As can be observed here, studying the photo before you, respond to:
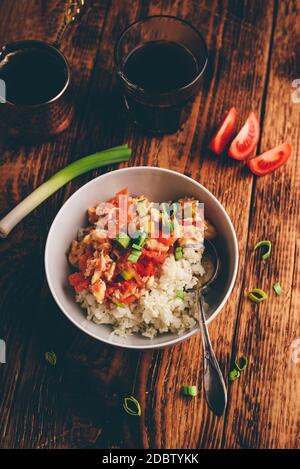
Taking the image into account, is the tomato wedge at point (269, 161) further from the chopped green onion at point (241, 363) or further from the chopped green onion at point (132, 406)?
the chopped green onion at point (132, 406)

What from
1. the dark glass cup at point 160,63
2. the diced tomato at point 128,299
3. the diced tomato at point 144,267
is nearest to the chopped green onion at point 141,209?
the diced tomato at point 144,267

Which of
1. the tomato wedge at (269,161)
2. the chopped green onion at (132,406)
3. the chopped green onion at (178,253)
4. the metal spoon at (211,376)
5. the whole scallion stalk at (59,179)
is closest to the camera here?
the metal spoon at (211,376)

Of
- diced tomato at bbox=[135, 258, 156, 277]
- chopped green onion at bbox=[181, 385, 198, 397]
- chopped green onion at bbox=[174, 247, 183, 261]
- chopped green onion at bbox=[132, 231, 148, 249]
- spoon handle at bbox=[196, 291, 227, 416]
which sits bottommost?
chopped green onion at bbox=[181, 385, 198, 397]

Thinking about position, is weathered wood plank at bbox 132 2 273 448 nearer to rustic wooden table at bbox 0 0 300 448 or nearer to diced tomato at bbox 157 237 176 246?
rustic wooden table at bbox 0 0 300 448

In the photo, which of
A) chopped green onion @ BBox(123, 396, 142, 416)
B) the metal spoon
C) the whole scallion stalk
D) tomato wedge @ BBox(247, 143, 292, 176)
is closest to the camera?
the metal spoon

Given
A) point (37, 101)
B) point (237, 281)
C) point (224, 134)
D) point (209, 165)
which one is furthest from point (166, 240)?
point (37, 101)

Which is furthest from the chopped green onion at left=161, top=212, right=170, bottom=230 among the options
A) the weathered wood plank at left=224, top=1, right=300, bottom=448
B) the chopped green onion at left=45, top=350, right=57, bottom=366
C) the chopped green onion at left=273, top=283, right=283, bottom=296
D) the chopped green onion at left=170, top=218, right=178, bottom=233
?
the chopped green onion at left=45, top=350, right=57, bottom=366

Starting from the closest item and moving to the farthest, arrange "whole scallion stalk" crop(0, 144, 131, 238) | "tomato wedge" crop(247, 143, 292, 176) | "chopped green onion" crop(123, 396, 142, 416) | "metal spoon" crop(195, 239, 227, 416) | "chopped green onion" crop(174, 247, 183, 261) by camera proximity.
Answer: "metal spoon" crop(195, 239, 227, 416) → "chopped green onion" crop(174, 247, 183, 261) → "chopped green onion" crop(123, 396, 142, 416) → "whole scallion stalk" crop(0, 144, 131, 238) → "tomato wedge" crop(247, 143, 292, 176)

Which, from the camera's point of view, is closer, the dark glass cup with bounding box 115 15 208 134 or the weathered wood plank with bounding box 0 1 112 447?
the weathered wood plank with bounding box 0 1 112 447
